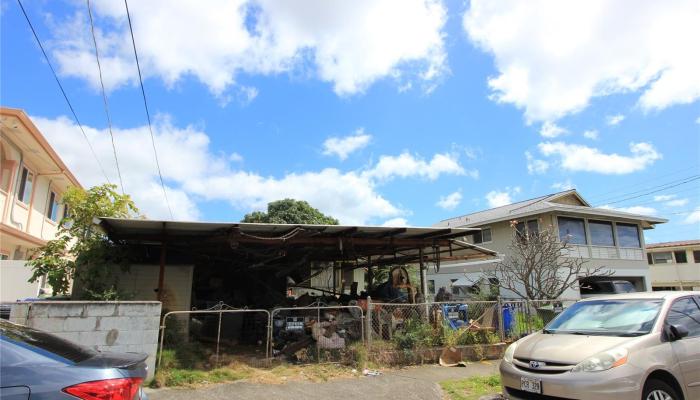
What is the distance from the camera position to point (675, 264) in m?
33.8

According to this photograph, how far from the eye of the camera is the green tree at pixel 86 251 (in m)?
9.00

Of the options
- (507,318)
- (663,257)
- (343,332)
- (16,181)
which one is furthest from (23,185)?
(663,257)

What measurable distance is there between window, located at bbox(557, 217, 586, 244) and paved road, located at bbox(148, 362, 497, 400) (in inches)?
671

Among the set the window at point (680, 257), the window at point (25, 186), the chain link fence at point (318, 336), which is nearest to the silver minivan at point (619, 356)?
the chain link fence at point (318, 336)

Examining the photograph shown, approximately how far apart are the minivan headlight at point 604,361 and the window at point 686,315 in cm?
103

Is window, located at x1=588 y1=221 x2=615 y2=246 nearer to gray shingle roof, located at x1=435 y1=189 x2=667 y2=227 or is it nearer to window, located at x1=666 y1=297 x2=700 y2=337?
gray shingle roof, located at x1=435 y1=189 x2=667 y2=227

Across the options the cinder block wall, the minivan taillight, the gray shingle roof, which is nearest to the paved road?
the cinder block wall

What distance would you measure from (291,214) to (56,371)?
1153 inches

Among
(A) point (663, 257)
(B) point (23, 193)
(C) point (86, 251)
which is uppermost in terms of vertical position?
(B) point (23, 193)

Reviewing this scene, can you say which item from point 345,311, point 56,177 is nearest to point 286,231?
point 345,311

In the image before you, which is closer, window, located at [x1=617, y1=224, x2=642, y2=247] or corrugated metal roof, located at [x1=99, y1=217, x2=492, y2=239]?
corrugated metal roof, located at [x1=99, y1=217, x2=492, y2=239]

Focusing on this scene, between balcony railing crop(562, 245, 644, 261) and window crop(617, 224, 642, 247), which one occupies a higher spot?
window crop(617, 224, 642, 247)

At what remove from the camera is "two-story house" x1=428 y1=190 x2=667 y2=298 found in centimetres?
2247

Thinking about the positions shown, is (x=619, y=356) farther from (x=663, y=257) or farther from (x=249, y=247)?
(x=663, y=257)
